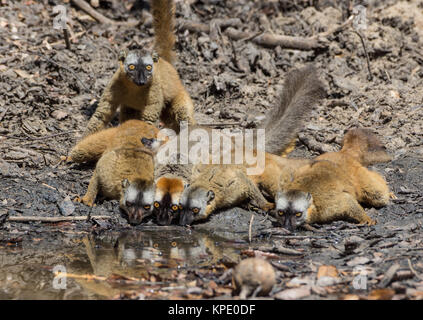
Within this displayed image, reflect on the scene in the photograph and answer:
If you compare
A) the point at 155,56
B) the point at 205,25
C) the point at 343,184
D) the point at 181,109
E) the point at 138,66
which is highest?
the point at 205,25

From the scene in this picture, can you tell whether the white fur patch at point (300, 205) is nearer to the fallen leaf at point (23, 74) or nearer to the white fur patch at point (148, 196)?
the white fur patch at point (148, 196)

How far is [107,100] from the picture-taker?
9547mm

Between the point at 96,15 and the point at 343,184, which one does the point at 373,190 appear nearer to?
the point at 343,184

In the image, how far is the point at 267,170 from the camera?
26.9 ft

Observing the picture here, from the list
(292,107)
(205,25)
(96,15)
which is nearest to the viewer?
(292,107)

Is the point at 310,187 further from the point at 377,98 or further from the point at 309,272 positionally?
the point at 377,98

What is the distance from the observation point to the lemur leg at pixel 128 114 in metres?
9.66

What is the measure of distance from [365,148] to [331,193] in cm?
131

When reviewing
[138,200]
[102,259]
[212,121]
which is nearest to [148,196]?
[138,200]

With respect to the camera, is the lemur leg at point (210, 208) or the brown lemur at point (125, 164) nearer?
the brown lemur at point (125, 164)

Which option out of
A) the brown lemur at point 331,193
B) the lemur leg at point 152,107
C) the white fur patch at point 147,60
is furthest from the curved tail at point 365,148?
the white fur patch at point 147,60

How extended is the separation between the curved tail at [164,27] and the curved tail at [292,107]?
8.86 ft

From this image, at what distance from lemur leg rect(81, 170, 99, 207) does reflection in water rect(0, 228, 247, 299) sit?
797 mm

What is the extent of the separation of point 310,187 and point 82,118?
4.77 metres
